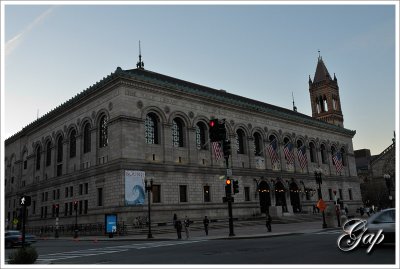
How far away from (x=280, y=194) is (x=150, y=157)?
2329 centimetres

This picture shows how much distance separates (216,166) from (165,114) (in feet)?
32.0

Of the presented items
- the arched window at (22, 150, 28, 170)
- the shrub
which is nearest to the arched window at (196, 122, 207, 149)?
the arched window at (22, 150, 28, 170)

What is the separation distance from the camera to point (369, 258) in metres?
11.9

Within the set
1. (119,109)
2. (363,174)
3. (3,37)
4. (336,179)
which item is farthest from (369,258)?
(363,174)

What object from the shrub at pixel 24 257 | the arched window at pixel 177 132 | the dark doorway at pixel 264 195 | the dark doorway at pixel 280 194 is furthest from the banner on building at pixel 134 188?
the shrub at pixel 24 257

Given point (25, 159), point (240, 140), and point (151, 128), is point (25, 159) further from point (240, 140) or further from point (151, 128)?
point (240, 140)

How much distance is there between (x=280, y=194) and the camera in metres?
59.0

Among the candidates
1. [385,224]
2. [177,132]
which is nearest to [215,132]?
[385,224]

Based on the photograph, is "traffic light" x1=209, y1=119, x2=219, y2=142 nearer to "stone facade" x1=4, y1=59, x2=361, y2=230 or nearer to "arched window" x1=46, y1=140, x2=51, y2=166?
"stone facade" x1=4, y1=59, x2=361, y2=230

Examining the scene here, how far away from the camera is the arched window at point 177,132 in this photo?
48.5 m

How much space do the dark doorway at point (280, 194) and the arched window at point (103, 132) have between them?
26.4 m

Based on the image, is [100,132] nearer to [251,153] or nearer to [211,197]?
[211,197]

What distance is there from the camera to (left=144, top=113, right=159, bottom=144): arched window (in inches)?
1810

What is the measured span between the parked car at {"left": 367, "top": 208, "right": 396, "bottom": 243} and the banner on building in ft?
100
